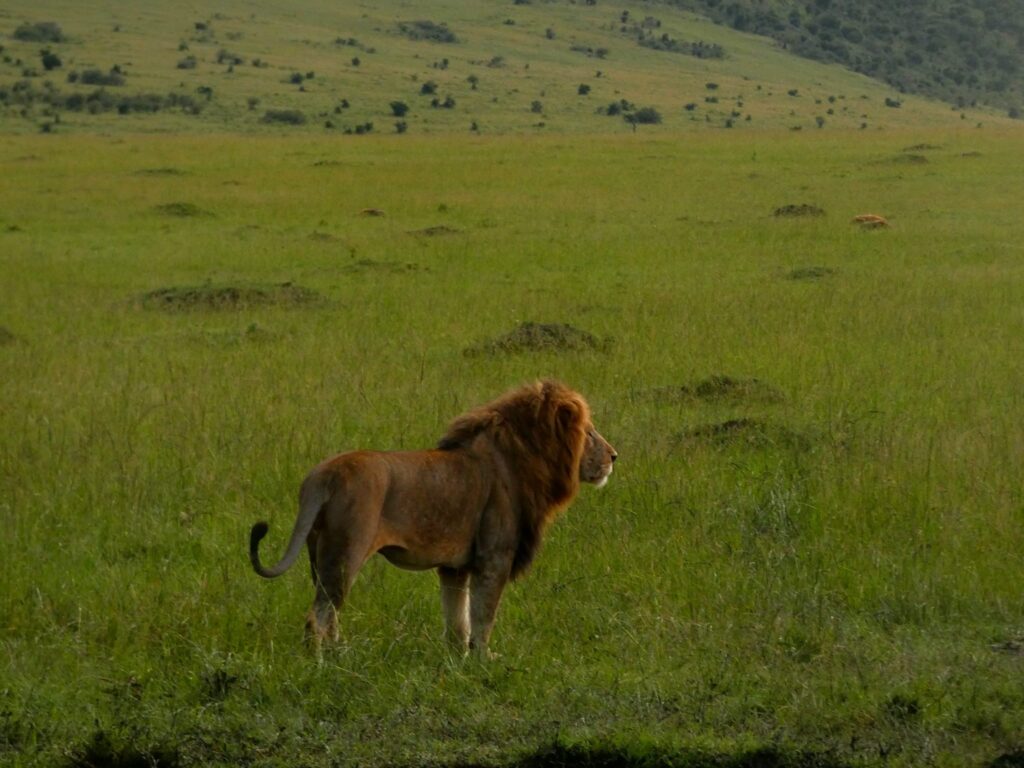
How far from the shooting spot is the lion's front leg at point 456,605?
5422 millimetres

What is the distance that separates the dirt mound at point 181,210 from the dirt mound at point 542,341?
40.6 feet

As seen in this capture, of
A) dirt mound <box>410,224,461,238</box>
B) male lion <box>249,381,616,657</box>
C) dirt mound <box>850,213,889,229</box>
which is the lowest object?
dirt mound <box>410,224,461,238</box>

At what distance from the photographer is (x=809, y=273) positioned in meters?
16.8

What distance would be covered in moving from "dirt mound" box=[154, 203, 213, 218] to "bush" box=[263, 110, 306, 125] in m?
29.2

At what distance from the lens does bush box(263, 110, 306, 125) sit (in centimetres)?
5269

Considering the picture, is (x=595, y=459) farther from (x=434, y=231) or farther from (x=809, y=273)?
(x=434, y=231)

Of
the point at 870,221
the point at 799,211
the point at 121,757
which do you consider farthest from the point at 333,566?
the point at 799,211

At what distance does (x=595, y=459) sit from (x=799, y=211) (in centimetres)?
1761

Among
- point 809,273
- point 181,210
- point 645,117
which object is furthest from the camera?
point 645,117

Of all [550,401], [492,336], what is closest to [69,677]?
[550,401]

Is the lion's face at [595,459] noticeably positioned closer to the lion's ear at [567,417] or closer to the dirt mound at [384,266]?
the lion's ear at [567,417]

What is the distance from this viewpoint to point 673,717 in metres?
4.52

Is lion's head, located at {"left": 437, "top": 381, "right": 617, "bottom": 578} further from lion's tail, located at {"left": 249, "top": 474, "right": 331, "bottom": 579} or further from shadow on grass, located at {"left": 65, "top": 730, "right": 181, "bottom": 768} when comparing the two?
shadow on grass, located at {"left": 65, "top": 730, "right": 181, "bottom": 768}

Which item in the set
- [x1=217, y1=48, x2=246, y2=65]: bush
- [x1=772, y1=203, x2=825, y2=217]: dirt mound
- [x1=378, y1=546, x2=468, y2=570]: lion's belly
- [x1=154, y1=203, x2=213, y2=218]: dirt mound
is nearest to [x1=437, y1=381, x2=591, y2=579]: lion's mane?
[x1=378, y1=546, x2=468, y2=570]: lion's belly
